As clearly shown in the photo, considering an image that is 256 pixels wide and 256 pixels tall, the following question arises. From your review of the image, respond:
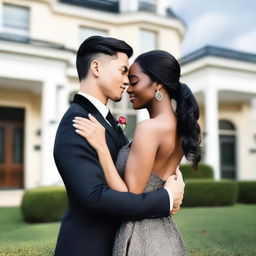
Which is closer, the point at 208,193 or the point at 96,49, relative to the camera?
the point at 96,49

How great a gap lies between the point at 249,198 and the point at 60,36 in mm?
9757

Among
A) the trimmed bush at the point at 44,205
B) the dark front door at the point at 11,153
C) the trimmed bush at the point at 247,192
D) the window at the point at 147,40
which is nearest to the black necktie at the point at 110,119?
the trimmed bush at the point at 44,205

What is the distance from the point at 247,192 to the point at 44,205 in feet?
22.9

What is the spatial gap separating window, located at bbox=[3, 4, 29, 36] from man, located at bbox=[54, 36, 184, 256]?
548 inches

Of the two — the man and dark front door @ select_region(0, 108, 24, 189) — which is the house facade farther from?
the man

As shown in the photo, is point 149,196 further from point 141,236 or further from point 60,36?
point 60,36

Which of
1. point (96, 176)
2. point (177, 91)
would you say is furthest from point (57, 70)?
point (96, 176)

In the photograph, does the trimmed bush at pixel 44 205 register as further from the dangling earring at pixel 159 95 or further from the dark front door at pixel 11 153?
the dangling earring at pixel 159 95

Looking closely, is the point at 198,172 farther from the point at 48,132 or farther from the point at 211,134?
the point at 48,132

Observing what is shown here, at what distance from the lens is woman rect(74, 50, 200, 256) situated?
173cm

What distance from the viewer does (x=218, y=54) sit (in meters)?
16.0

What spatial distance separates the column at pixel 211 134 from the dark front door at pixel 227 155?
3.73 metres

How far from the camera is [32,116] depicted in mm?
15172

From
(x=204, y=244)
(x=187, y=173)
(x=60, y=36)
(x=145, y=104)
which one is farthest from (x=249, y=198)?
(x=145, y=104)
